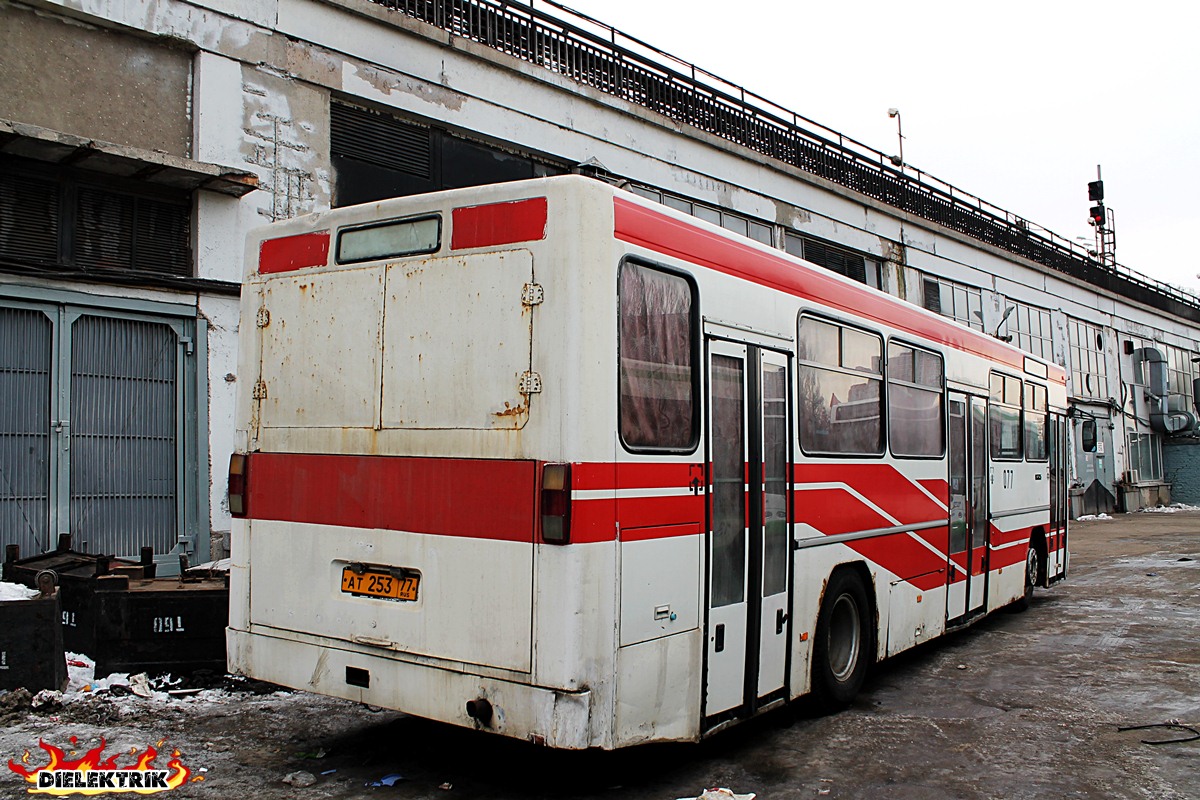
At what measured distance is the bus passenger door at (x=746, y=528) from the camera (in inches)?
219

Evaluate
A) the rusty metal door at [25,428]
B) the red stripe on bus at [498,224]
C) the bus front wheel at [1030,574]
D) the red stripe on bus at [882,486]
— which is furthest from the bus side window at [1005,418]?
the rusty metal door at [25,428]

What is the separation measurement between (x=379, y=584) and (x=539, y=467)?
4.07 feet

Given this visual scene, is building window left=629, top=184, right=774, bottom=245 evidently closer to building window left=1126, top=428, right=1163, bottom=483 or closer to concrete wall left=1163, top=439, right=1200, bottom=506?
building window left=1126, top=428, right=1163, bottom=483

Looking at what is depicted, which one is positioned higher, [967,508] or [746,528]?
[746,528]

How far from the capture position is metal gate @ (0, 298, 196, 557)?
9.44m

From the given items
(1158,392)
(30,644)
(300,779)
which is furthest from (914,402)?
(1158,392)

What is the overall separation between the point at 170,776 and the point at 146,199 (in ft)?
22.6

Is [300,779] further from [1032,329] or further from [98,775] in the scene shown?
[1032,329]

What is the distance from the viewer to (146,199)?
10.3 m

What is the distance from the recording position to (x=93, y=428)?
9.94 m

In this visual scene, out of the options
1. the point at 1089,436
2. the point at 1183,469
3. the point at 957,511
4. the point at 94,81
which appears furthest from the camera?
the point at 1183,469

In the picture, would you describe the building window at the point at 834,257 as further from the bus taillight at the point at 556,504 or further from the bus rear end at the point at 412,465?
the bus taillight at the point at 556,504

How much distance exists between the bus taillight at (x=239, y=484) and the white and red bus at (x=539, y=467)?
1 cm

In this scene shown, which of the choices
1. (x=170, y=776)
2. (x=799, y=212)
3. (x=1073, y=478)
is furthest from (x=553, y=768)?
(x=1073, y=478)
